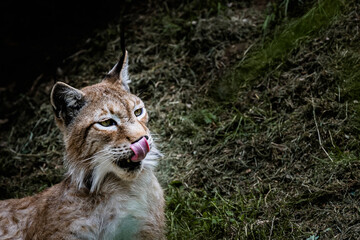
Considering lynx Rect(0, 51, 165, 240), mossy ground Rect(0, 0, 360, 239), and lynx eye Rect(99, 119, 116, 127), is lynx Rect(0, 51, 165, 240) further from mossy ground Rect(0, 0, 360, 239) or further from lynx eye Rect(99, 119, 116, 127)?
mossy ground Rect(0, 0, 360, 239)

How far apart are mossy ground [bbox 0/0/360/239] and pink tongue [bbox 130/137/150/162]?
1314 mm

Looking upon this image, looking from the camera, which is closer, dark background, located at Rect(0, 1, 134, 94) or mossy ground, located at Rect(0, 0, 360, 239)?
mossy ground, located at Rect(0, 0, 360, 239)

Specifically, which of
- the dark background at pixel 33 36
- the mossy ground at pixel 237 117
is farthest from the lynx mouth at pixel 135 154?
the dark background at pixel 33 36

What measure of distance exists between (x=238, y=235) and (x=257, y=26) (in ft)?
10.8

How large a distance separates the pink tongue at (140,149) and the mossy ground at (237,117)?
4.31 ft

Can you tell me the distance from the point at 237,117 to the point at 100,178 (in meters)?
2.38

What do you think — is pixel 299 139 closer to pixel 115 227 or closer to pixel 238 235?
pixel 238 235

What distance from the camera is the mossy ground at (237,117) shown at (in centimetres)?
485

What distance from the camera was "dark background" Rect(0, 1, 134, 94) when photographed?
822 cm

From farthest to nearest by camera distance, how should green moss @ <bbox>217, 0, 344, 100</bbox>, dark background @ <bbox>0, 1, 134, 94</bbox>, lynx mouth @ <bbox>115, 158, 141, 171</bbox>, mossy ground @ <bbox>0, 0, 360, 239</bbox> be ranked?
dark background @ <bbox>0, 1, 134, 94</bbox>, green moss @ <bbox>217, 0, 344, 100</bbox>, mossy ground @ <bbox>0, 0, 360, 239</bbox>, lynx mouth @ <bbox>115, 158, 141, 171</bbox>

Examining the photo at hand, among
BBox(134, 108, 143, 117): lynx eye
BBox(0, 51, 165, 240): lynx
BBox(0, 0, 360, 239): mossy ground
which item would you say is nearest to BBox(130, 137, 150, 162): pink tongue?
BBox(0, 51, 165, 240): lynx

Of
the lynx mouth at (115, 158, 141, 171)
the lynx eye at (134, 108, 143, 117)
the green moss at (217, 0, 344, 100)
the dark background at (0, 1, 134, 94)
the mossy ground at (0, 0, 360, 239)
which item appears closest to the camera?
the lynx mouth at (115, 158, 141, 171)

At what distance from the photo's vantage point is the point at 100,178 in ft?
14.0

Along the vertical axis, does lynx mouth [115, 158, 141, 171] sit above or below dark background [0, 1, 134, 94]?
above
